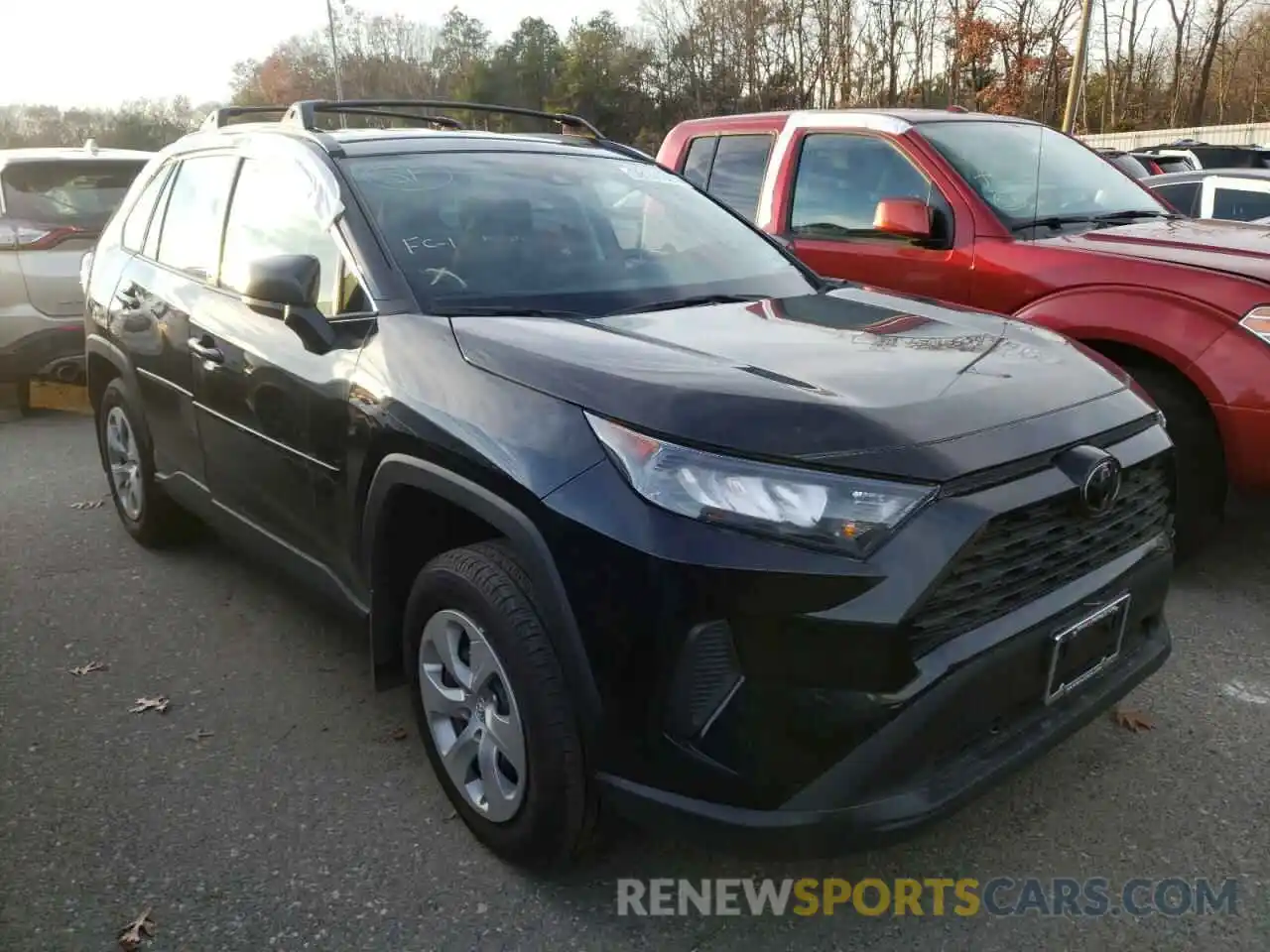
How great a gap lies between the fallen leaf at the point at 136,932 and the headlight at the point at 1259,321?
3.84 m

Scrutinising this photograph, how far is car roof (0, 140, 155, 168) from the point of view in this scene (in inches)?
278

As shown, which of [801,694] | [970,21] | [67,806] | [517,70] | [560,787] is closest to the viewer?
[801,694]

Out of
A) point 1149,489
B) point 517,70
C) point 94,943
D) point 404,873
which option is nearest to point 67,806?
point 94,943

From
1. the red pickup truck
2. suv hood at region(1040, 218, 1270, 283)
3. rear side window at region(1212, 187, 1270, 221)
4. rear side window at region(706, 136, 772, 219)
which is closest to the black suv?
the red pickup truck

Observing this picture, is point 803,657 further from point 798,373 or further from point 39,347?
point 39,347

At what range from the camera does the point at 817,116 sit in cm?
547

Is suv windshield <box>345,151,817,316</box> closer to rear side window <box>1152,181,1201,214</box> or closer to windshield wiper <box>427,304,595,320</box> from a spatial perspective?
A: windshield wiper <box>427,304,595,320</box>

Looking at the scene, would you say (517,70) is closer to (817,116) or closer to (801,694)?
(817,116)

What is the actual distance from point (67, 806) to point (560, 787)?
4.99 ft

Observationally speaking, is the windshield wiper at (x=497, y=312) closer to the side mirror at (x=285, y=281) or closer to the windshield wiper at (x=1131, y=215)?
the side mirror at (x=285, y=281)

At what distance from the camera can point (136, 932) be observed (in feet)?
7.93

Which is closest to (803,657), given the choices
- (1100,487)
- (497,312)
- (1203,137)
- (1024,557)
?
(1024,557)

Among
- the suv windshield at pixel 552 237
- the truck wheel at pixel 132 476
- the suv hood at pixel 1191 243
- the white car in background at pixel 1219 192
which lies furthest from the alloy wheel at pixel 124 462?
the white car in background at pixel 1219 192

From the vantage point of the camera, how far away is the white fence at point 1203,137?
874 inches
